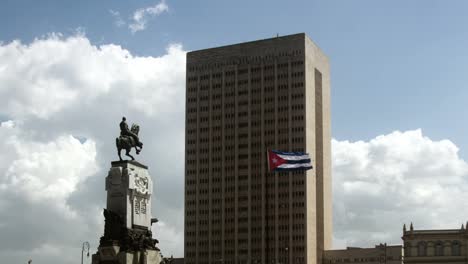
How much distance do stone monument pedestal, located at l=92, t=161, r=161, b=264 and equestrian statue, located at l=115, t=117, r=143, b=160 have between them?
6.03 ft

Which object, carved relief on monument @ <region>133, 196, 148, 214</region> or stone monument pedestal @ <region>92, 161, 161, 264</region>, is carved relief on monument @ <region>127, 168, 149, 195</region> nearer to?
stone monument pedestal @ <region>92, 161, 161, 264</region>

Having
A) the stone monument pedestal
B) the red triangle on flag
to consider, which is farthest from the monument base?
the red triangle on flag

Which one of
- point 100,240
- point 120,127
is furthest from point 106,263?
point 120,127

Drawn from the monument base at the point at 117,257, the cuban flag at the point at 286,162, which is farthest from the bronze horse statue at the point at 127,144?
the cuban flag at the point at 286,162

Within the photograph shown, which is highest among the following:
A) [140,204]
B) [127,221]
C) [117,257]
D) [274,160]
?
[274,160]

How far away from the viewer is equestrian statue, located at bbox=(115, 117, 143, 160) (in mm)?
95062

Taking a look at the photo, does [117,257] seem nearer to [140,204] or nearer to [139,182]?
[140,204]

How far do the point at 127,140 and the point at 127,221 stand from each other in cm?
937

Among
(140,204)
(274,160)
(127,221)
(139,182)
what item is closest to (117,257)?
(127,221)

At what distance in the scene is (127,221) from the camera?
91500 mm

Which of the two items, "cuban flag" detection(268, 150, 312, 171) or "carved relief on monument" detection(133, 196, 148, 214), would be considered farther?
"cuban flag" detection(268, 150, 312, 171)

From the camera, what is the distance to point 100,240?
301ft

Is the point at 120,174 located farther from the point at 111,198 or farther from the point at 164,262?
the point at 164,262

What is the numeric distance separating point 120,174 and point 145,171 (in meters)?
4.64
